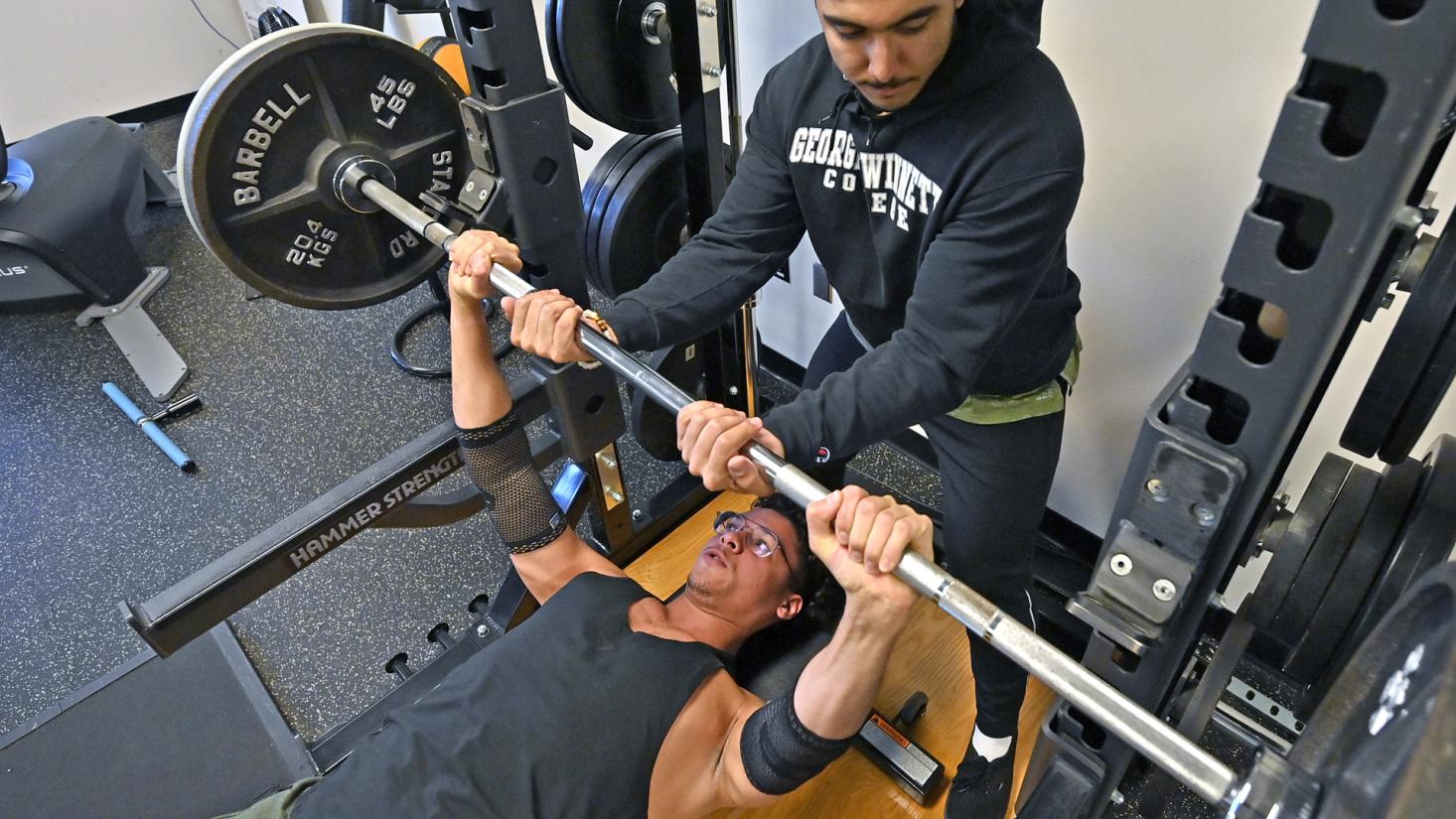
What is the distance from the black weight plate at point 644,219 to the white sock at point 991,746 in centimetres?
108

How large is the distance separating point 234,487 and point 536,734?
5.22ft

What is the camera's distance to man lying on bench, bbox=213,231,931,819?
1.16 metres

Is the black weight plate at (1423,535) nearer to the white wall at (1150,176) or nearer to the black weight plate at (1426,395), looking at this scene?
the black weight plate at (1426,395)

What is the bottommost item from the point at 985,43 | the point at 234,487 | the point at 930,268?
the point at 234,487

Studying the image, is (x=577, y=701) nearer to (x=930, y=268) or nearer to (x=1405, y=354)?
(x=930, y=268)

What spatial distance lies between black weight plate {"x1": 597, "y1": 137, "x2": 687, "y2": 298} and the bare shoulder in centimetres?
91

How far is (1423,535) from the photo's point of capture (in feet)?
2.98

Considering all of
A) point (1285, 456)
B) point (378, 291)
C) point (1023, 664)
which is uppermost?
point (1285, 456)

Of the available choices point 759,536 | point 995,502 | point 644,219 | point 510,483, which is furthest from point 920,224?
point 644,219

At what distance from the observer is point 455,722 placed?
1.29 m

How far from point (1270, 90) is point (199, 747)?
2.23 m

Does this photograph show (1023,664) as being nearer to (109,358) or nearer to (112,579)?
(112,579)

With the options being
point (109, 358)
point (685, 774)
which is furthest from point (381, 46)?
point (109, 358)

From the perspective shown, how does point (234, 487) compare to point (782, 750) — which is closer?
point (782, 750)
